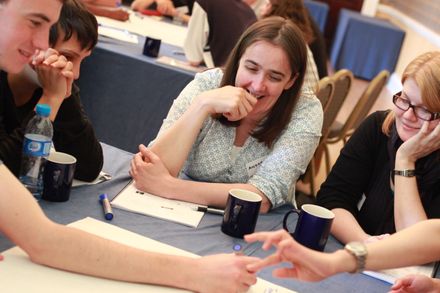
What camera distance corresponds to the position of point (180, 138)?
1988 millimetres

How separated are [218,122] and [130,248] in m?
0.89

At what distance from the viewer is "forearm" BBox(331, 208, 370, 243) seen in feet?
6.02

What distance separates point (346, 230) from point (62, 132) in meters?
0.88

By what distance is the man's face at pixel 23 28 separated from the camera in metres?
1.32

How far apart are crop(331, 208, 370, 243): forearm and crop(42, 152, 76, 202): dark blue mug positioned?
783mm

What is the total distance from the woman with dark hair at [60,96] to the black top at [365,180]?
0.77m

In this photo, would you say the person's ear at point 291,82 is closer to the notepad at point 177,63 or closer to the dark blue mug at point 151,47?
the notepad at point 177,63

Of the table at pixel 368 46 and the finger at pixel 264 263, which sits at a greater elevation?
the finger at pixel 264 263

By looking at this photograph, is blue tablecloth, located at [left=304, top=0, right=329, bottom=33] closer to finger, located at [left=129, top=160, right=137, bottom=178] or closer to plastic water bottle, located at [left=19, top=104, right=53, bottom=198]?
finger, located at [left=129, top=160, right=137, bottom=178]

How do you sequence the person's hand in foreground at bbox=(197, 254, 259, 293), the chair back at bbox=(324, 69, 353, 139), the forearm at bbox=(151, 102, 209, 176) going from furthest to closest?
the chair back at bbox=(324, 69, 353, 139), the forearm at bbox=(151, 102, 209, 176), the person's hand in foreground at bbox=(197, 254, 259, 293)

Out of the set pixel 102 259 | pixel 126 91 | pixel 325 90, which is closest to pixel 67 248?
pixel 102 259

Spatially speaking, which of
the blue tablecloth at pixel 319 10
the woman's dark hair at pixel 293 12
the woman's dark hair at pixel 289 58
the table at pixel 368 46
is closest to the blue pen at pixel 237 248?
the woman's dark hair at pixel 289 58

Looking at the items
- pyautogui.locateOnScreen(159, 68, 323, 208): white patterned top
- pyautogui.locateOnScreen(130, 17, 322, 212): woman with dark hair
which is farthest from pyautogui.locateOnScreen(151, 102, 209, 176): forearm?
pyautogui.locateOnScreen(159, 68, 323, 208): white patterned top

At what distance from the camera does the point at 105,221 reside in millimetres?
1569
